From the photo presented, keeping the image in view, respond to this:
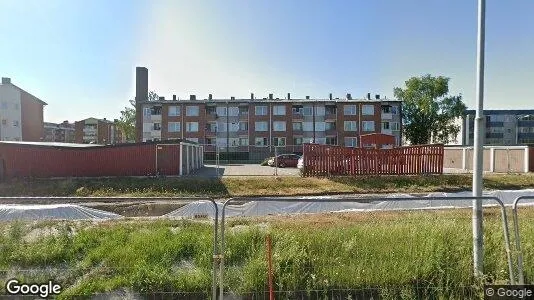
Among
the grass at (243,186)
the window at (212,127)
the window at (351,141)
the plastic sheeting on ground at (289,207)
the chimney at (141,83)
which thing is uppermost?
the chimney at (141,83)

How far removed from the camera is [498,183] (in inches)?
825

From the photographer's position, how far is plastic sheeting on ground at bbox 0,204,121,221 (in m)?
7.82

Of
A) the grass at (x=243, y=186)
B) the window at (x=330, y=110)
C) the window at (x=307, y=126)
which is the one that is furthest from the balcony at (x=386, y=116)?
the grass at (x=243, y=186)

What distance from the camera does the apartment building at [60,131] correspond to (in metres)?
98.6

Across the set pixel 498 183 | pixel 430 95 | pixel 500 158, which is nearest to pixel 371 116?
pixel 430 95

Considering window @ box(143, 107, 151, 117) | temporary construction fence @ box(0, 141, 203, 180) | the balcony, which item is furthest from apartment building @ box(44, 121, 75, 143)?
the balcony

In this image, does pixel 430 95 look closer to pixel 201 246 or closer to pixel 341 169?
pixel 341 169

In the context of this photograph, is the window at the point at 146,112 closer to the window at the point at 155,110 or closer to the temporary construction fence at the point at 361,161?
the window at the point at 155,110

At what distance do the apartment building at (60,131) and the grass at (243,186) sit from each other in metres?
91.1

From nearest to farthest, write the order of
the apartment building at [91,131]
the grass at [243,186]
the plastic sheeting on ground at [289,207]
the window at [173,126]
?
the plastic sheeting on ground at [289,207], the grass at [243,186], the window at [173,126], the apartment building at [91,131]

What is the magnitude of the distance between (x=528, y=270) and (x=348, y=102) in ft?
175

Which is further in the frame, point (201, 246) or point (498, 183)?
point (498, 183)

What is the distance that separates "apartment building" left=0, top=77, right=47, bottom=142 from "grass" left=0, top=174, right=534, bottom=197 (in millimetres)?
40113

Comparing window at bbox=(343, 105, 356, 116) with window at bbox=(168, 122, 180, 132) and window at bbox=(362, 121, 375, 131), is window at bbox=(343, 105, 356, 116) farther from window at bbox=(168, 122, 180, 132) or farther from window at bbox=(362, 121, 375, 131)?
window at bbox=(168, 122, 180, 132)
